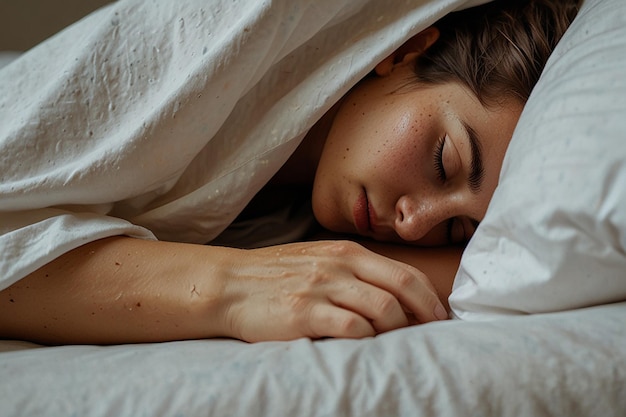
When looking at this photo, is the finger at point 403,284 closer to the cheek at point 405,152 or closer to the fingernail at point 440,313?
the fingernail at point 440,313

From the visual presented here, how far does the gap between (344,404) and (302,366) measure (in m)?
0.05

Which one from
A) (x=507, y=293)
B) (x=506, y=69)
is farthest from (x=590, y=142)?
(x=506, y=69)

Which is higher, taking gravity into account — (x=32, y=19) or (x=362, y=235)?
(x=32, y=19)

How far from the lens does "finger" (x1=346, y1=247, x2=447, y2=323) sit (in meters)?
0.68

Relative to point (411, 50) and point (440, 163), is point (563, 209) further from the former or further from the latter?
point (411, 50)

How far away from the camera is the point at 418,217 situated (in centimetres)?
85

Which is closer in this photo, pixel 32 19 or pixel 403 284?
pixel 403 284

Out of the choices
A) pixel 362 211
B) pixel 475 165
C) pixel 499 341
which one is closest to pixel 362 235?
pixel 362 211

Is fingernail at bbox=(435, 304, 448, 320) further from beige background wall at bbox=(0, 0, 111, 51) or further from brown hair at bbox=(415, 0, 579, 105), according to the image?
beige background wall at bbox=(0, 0, 111, 51)

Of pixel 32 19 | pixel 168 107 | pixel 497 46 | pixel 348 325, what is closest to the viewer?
pixel 348 325

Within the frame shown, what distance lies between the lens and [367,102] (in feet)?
3.07

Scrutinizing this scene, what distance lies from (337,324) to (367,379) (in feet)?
0.35

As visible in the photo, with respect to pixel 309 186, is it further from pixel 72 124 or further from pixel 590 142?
pixel 590 142

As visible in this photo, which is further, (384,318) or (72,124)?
(72,124)
